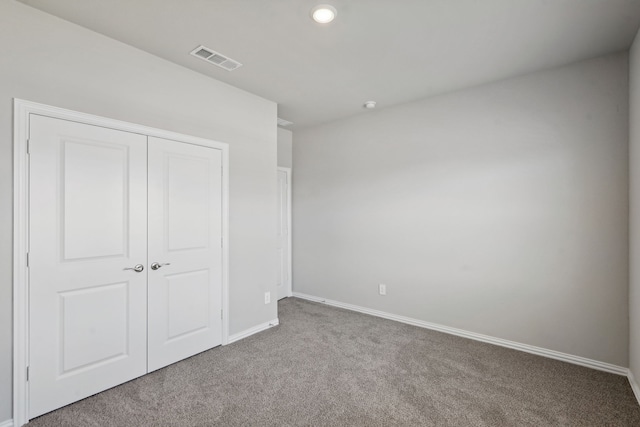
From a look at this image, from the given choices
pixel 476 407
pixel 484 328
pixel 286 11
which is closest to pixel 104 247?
pixel 286 11

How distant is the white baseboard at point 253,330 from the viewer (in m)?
3.27

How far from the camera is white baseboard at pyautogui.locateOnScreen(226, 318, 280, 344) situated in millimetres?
3274

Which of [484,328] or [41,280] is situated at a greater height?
[41,280]

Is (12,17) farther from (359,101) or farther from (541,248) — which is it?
(541,248)

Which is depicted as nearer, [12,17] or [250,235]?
[12,17]

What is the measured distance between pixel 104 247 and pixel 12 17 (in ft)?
5.34

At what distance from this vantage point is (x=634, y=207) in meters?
2.39

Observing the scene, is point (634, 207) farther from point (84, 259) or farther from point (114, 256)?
point (84, 259)

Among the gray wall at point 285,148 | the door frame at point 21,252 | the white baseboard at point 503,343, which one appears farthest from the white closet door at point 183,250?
the white baseboard at point 503,343

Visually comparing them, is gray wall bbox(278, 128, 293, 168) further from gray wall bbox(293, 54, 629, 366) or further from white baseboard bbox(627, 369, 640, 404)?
white baseboard bbox(627, 369, 640, 404)

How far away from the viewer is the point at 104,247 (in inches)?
94.0

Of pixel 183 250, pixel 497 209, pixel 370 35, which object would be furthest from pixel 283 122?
pixel 497 209

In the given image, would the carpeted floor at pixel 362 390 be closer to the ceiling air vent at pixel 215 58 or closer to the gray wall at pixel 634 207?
the gray wall at pixel 634 207

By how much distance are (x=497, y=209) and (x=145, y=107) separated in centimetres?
352
